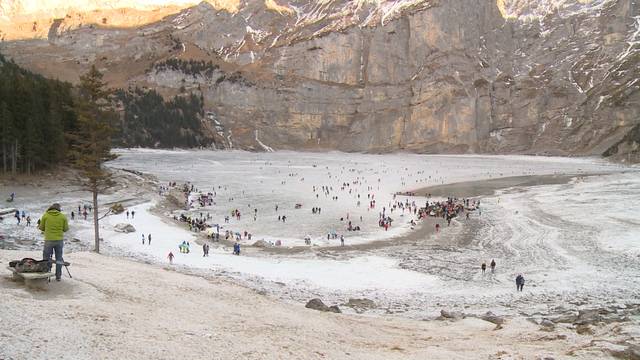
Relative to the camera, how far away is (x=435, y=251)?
33625 mm

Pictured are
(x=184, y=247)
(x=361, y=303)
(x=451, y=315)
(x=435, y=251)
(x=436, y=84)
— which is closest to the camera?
(x=451, y=315)

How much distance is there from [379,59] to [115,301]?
7639 inches

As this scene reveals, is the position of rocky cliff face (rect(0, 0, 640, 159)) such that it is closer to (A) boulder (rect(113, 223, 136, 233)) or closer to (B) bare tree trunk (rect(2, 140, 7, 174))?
(B) bare tree trunk (rect(2, 140, 7, 174))

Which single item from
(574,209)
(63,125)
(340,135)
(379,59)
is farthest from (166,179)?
(379,59)

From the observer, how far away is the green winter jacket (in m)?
12.0

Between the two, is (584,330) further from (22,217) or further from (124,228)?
(22,217)

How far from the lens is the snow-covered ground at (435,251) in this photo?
22.9m

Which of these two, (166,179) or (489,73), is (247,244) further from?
(489,73)

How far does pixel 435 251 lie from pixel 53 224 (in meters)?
25.9

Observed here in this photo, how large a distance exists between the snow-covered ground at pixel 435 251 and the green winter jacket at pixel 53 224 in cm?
1013

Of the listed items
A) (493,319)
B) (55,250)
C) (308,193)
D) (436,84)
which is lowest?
(493,319)

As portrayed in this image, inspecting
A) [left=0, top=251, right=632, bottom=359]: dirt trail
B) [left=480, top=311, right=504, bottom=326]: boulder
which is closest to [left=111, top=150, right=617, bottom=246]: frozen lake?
[left=480, top=311, right=504, bottom=326]: boulder

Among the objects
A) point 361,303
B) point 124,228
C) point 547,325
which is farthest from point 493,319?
point 124,228

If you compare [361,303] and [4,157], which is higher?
[4,157]
